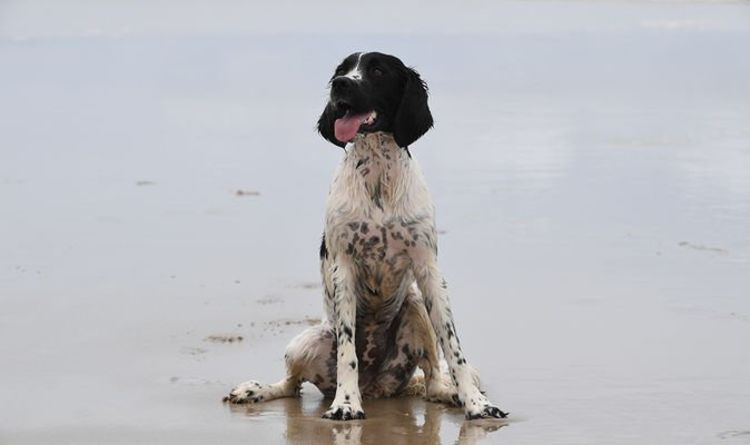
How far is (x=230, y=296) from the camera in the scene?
33.4 feet

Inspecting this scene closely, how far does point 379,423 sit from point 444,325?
58 centimetres

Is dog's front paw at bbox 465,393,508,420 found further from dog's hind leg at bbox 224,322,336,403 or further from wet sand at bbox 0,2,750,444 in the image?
dog's hind leg at bbox 224,322,336,403

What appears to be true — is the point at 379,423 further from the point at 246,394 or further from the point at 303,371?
the point at 246,394

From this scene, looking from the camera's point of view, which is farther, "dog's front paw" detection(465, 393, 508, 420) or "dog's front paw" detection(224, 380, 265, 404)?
"dog's front paw" detection(224, 380, 265, 404)

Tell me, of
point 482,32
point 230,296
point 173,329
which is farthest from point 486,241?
point 482,32

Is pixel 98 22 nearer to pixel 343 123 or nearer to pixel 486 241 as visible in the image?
pixel 486 241

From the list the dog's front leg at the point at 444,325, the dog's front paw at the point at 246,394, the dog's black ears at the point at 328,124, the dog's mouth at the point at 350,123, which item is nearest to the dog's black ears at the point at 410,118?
the dog's mouth at the point at 350,123

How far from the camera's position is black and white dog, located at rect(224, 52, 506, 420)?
7.58m

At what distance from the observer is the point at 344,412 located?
7367mm

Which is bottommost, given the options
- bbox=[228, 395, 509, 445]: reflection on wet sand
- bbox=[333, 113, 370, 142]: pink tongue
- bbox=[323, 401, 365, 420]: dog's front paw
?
bbox=[228, 395, 509, 445]: reflection on wet sand

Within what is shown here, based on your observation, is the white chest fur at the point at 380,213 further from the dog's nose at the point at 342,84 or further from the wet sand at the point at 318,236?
the wet sand at the point at 318,236

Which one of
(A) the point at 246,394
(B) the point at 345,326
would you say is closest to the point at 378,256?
(B) the point at 345,326

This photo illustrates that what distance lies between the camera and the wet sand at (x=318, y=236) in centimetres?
758

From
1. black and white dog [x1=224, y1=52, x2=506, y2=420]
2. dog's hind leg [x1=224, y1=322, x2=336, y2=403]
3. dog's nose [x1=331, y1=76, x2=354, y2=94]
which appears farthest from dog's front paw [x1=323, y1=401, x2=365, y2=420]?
dog's nose [x1=331, y1=76, x2=354, y2=94]
